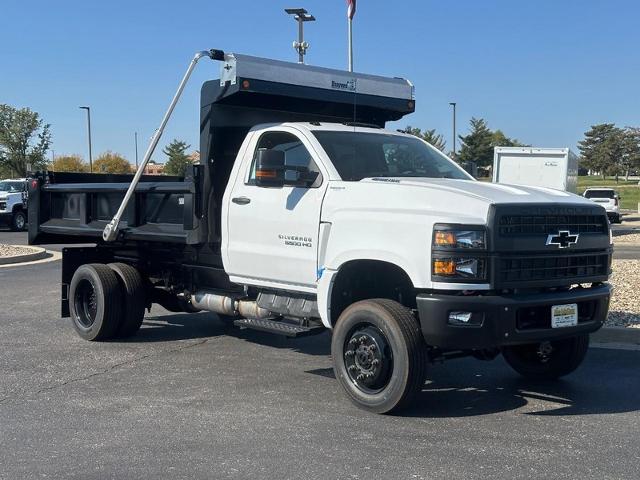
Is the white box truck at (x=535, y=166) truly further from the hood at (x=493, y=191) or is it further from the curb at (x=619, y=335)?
the hood at (x=493, y=191)

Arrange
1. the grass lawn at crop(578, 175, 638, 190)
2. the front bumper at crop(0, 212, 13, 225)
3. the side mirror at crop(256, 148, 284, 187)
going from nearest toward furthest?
1. the side mirror at crop(256, 148, 284, 187)
2. the front bumper at crop(0, 212, 13, 225)
3. the grass lawn at crop(578, 175, 638, 190)

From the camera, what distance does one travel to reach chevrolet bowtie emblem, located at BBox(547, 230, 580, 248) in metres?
5.64

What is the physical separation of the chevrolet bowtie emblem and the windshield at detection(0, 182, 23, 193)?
28.6 meters

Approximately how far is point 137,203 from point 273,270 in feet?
7.75

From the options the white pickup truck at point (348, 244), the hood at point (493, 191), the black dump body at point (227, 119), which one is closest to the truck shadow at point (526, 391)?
the white pickup truck at point (348, 244)

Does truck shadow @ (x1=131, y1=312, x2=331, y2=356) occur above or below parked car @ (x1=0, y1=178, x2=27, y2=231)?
below

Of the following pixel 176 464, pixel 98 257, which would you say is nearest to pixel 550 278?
pixel 176 464

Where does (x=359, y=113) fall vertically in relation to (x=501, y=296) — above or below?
above

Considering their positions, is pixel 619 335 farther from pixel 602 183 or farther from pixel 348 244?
pixel 602 183

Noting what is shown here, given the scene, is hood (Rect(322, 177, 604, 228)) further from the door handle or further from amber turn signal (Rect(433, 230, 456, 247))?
the door handle

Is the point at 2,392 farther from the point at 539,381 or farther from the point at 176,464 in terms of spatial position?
the point at 539,381

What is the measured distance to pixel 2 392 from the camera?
6508 mm

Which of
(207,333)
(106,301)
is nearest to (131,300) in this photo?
(106,301)

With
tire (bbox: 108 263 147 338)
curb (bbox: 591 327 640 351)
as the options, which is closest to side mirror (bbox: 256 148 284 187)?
tire (bbox: 108 263 147 338)
